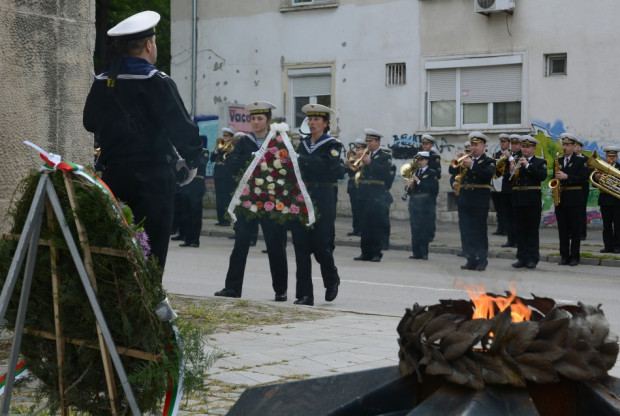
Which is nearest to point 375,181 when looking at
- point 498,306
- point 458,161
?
point 458,161

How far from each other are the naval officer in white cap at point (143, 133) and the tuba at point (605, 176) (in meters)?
13.4

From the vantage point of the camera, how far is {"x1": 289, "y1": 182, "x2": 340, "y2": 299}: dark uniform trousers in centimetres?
1169

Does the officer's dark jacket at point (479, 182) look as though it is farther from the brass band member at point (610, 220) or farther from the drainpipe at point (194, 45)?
the drainpipe at point (194, 45)

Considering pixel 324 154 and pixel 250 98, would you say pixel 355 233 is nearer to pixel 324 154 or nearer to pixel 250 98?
pixel 250 98

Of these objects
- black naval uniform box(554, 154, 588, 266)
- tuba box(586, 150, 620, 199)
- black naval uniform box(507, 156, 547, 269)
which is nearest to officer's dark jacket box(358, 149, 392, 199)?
black naval uniform box(507, 156, 547, 269)

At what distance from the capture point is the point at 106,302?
4.63 m

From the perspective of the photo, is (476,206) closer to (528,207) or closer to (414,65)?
(528,207)

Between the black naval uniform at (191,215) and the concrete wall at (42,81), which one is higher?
the concrete wall at (42,81)

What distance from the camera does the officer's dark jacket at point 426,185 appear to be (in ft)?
65.3

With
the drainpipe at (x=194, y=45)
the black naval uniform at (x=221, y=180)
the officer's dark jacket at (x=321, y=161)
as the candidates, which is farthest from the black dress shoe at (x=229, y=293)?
the drainpipe at (x=194, y=45)

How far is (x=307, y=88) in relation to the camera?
92.0 feet

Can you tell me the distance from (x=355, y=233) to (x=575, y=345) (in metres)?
19.2

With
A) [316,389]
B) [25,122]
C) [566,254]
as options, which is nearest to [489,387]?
[316,389]

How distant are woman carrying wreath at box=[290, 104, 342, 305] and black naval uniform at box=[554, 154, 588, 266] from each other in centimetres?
746
